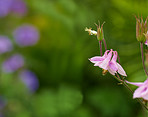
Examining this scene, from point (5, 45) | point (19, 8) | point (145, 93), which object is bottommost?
point (5, 45)

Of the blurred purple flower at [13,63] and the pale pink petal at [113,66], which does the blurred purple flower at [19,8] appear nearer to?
the blurred purple flower at [13,63]

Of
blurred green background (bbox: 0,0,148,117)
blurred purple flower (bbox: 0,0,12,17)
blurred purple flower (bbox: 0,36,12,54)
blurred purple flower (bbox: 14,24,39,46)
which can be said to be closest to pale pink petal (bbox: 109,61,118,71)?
blurred green background (bbox: 0,0,148,117)

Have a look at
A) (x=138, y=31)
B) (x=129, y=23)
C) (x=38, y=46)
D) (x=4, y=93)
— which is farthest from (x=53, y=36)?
(x=138, y=31)

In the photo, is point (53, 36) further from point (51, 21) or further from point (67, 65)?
point (67, 65)

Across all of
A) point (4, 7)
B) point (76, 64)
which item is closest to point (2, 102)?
point (76, 64)

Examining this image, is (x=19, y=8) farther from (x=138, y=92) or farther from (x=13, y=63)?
(x=138, y=92)

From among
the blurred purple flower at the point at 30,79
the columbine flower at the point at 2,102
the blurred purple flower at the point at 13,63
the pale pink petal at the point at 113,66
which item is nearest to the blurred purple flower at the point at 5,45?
the blurred purple flower at the point at 13,63

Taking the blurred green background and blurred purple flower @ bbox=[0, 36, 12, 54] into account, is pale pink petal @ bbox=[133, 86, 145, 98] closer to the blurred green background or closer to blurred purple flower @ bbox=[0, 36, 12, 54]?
the blurred green background
